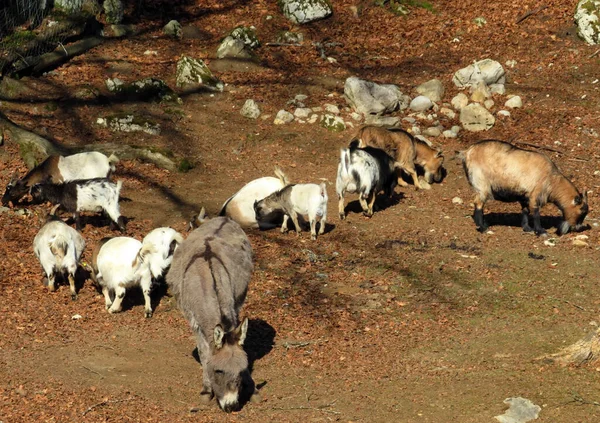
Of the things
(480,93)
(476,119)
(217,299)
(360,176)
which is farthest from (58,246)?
(480,93)

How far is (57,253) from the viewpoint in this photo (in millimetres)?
13180

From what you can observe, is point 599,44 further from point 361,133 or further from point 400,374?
point 400,374

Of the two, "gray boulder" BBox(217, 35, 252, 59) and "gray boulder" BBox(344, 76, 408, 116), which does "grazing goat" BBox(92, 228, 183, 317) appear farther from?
"gray boulder" BBox(217, 35, 252, 59)

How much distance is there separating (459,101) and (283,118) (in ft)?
15.7

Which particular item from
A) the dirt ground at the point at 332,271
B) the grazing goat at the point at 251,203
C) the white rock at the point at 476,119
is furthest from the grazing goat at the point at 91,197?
the white rock at the point at 476,119

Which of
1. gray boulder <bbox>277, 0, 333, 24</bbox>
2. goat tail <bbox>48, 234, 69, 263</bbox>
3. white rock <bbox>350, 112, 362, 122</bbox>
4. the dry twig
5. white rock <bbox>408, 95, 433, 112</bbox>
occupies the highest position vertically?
gray boulder <bbox>277, 0, 333, 24</bbox>

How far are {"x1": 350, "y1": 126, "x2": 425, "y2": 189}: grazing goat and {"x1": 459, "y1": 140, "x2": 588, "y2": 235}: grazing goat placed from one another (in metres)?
3.34

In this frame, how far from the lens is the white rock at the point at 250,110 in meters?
22.5

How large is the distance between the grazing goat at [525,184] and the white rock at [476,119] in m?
5.40

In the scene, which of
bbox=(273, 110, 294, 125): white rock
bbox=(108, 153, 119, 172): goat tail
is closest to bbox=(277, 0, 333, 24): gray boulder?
bbox=(273, 110, 294, 125): white rock

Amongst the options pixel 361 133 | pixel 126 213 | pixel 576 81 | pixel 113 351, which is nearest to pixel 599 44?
pixel 576 81

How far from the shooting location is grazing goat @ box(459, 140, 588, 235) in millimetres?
15805

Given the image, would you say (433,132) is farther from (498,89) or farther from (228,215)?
(228,215)

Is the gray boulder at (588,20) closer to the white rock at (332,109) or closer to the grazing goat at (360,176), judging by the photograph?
the white rock at (332,109)
